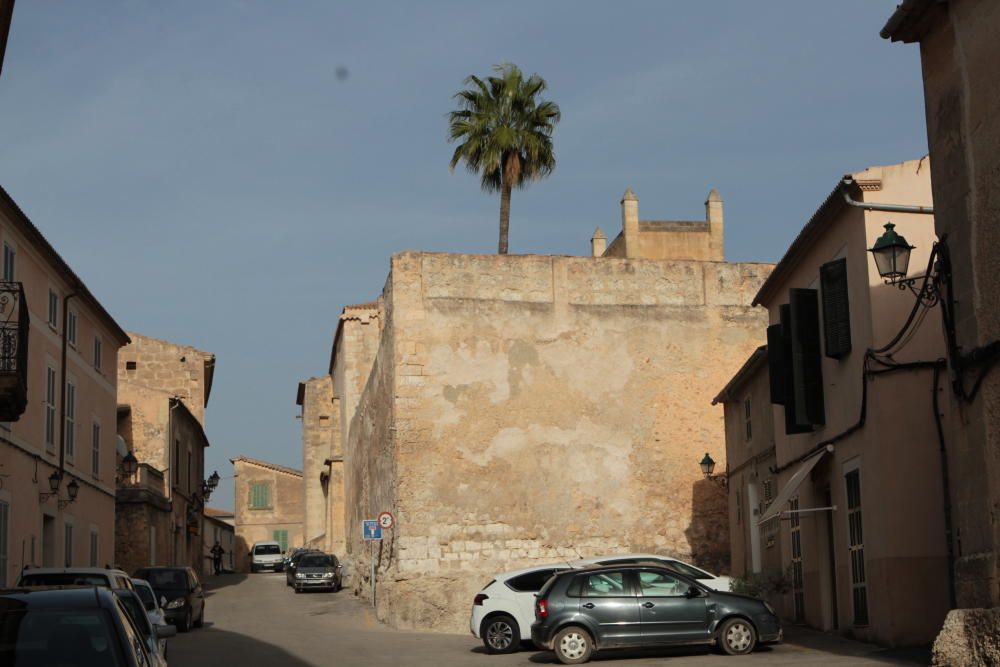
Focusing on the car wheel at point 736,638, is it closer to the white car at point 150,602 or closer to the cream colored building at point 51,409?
the white car at point 150,602

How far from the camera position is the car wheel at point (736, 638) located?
18.6 m

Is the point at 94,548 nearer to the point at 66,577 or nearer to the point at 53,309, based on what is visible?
the point at 53,309

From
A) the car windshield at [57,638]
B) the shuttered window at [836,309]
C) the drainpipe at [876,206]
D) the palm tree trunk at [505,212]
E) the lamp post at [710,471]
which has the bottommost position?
the car windshield at [57,638]

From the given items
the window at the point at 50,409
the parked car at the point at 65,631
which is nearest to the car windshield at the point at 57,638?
the parked car at the point at 65,631

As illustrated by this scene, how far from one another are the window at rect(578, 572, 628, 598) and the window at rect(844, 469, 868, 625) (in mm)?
3366

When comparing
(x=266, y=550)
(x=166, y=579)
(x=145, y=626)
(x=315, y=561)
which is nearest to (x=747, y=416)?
(x=166, y=579)

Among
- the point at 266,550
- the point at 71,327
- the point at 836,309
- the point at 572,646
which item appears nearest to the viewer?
the point at 572,646

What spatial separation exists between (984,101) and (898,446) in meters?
6.12

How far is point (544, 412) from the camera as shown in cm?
3031

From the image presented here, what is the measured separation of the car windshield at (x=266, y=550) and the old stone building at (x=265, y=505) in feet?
44.0

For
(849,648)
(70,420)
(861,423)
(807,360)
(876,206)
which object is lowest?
(849,648)

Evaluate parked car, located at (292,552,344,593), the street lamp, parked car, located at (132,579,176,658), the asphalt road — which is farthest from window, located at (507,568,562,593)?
parked car, located at (292,552,344,593)

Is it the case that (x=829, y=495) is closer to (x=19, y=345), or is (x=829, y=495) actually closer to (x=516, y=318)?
(x=516, y=318)

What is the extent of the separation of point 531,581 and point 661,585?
11.2 feet
